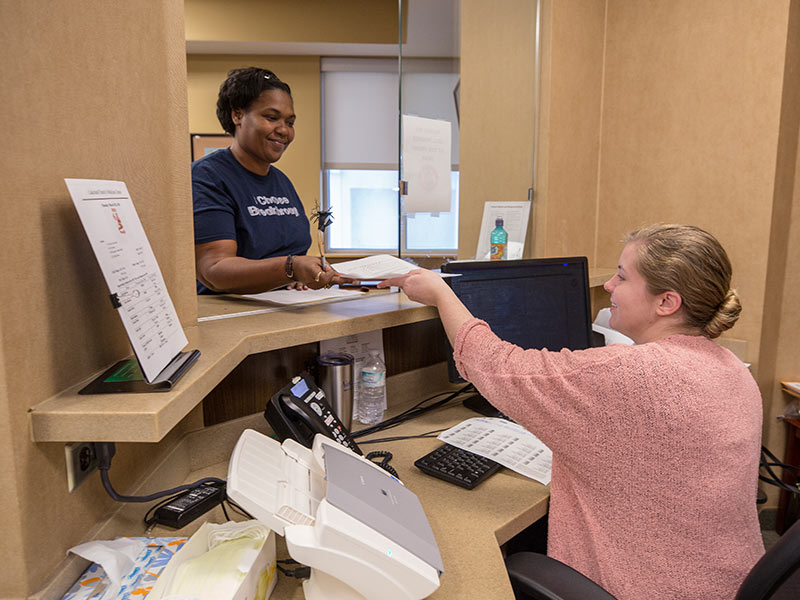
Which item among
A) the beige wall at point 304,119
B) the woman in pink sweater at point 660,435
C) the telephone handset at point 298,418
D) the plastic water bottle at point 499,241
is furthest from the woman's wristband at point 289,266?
the beige wall at point 304,119

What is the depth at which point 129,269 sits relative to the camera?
83 centimetres

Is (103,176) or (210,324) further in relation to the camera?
(210,324)

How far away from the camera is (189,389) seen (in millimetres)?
844

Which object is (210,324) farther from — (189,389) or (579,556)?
(579,556)

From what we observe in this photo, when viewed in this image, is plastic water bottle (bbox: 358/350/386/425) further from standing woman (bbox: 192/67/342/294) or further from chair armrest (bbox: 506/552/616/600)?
chair armrest (bbox: 506/552/616/600)

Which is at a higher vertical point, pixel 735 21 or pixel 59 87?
pixel 735 21

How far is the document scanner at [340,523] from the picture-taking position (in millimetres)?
760

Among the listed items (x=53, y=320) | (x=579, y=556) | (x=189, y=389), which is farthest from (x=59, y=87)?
(x=579, y=556)

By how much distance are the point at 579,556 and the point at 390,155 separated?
4172 millimetres

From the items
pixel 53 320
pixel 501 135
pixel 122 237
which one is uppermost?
pixel 501 135

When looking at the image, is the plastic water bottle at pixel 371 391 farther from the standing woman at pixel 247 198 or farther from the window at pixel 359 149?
the window at pixel 359 149

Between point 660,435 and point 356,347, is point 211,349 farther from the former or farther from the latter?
→ point 660,435

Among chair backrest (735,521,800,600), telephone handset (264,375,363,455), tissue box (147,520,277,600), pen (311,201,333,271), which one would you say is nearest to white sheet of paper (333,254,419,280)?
pen (311,201,333,271)

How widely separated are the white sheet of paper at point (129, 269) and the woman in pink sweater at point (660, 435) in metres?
0.61
